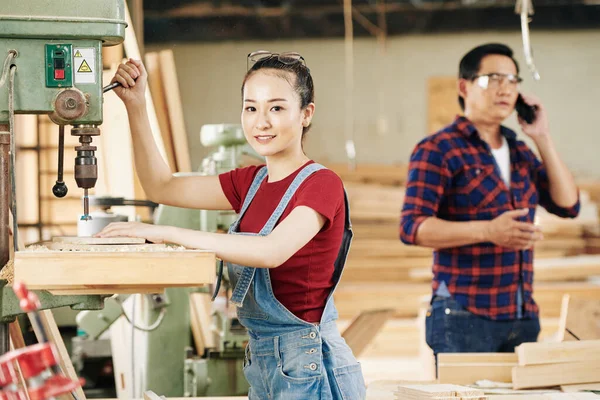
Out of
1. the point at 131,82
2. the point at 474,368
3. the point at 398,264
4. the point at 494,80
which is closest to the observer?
the point at 131,82

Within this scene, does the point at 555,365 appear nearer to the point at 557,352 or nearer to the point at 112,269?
the point at 557,352

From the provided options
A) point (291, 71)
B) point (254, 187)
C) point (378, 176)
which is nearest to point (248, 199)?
point (254, 187)

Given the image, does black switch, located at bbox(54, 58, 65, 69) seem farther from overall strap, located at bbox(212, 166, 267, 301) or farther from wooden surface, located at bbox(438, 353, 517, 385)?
wooden surface, located at bbox(438, 353, 517, 385)

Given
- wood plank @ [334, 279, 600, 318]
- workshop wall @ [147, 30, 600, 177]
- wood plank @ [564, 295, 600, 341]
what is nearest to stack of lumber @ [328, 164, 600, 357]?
wood plank @ [334, 279, 600, 318]

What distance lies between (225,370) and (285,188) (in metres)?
1.79

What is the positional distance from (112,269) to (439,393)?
37.6 inches

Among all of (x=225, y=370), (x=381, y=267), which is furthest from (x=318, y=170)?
(x=381, y=267)

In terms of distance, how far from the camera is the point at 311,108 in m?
2.18

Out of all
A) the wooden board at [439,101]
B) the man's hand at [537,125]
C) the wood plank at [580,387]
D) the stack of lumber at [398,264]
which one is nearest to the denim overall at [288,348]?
the wood plank at [580,387]

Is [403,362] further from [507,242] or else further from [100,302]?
[100,302]

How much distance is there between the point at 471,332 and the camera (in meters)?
3.15

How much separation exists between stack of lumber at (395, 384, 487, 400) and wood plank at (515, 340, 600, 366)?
0.49 meters

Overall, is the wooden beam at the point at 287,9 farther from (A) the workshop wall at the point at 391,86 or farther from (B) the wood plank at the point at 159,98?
(B) the wood plank at the point at 159,98

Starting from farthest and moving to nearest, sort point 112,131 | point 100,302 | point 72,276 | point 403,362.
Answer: point 403,362 < point 112,131 < point 100,302 < point 72,276
